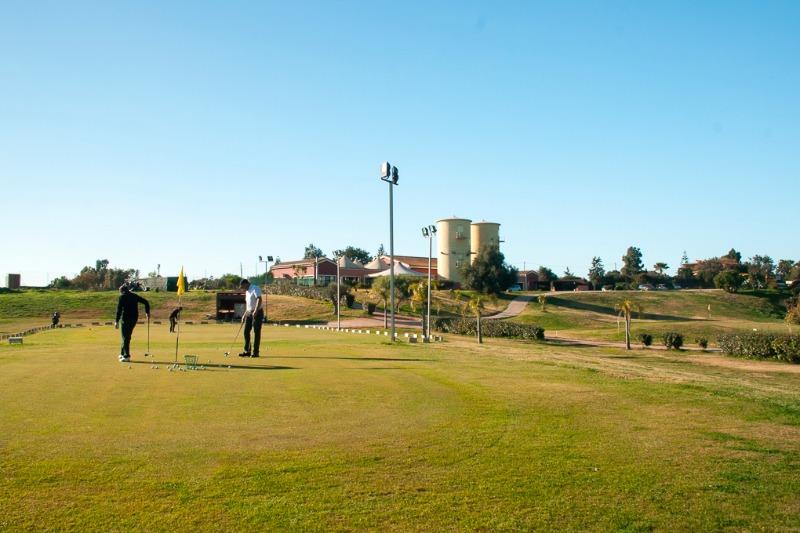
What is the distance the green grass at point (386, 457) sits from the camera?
263 inches

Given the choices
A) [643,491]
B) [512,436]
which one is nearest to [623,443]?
[512,436]

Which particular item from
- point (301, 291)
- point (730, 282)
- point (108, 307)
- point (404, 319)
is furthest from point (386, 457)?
point (730, 282)

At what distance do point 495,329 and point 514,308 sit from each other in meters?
34.5

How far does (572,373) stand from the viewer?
19.9 meters

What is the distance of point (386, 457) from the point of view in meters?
8.61

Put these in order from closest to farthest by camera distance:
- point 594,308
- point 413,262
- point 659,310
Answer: point 659,310
point 594,308
point 413,262

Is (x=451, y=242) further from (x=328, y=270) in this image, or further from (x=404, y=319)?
(x=404, y=319)

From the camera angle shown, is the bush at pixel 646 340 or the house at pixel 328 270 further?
the house at pixel 328 270

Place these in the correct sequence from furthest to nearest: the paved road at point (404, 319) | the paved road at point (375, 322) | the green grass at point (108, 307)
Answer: the green grass at point (108, 307) < the paved road at point (404, 319) < the paved road at point (375, 322)

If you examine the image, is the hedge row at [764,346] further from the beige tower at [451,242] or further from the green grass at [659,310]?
the beige tower at [451,242]

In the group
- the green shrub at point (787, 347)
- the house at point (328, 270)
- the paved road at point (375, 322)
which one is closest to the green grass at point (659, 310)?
the paved road at point (375, 322)

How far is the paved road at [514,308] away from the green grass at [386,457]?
225 ft

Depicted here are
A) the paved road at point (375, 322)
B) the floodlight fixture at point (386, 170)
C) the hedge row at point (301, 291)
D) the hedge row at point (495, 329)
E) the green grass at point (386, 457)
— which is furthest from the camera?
the hedge row at point (301, 291)

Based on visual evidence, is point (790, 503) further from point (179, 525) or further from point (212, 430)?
point (212, 430)
